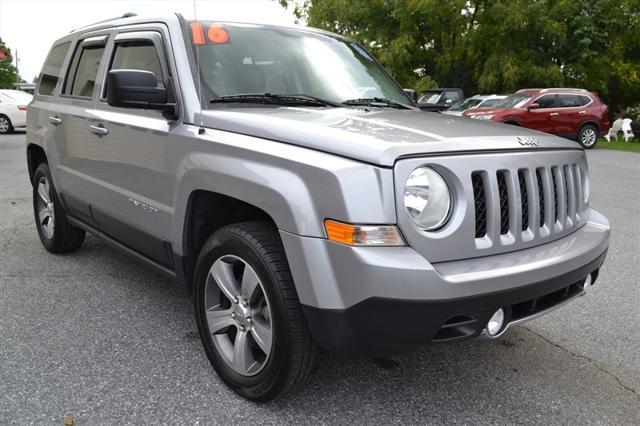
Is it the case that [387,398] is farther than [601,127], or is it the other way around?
[601,127]

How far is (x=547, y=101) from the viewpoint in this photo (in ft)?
55.2

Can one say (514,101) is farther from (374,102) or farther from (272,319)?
(272,319)

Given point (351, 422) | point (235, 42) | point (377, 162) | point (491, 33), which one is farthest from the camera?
point (491, 33)

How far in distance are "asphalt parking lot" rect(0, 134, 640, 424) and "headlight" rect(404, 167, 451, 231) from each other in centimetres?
94

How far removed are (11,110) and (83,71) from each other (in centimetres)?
1627

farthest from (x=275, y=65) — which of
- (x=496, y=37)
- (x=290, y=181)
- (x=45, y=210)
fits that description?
(x=496, y=37)

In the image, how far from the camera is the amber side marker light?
2.12m

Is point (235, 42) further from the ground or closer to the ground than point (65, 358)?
further from the ground

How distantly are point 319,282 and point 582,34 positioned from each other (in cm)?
2677

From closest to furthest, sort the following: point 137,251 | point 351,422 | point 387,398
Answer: point 351,422 → point 387,398 → point 137,251

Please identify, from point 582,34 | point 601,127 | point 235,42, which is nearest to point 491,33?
point 582,34

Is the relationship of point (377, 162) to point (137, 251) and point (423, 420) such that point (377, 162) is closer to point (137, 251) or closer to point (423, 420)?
point (423, 420)

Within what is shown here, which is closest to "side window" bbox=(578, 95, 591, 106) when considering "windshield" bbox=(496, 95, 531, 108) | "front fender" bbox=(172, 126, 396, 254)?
"windshield" bbox=(496, 95, 531, 108)

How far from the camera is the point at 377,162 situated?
216 centimetres
